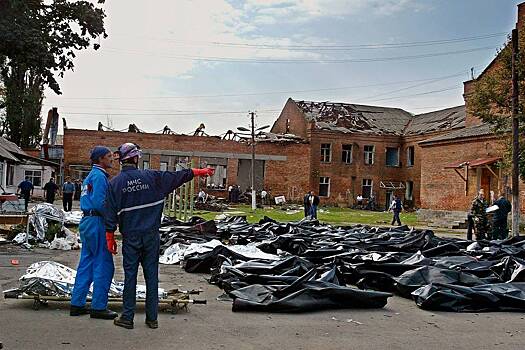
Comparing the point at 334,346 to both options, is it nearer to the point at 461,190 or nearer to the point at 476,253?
the point at 476,253

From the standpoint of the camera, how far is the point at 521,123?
24.1 m

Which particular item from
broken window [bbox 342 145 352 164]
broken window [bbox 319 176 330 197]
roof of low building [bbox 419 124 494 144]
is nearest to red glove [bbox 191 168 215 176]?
roof of low building [bbox 419 124 494 144]

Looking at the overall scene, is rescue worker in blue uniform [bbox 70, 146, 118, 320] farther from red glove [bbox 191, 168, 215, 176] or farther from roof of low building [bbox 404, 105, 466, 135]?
roof of low building [bbox 404, 105, 466, 135]

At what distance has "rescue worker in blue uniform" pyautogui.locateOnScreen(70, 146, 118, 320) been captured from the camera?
640 centimetres

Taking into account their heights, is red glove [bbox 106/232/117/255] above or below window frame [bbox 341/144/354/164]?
below

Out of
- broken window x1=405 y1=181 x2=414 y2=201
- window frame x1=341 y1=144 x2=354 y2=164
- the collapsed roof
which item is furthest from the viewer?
broken window x1=405 y1=181 x2=414 y2=201

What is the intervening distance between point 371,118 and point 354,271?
5206cm

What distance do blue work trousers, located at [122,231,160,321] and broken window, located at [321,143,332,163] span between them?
4925cm

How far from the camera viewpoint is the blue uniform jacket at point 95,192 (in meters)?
6.59

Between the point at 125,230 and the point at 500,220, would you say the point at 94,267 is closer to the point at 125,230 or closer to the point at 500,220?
the point at 125,230

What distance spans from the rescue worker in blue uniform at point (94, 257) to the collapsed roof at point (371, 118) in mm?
48734

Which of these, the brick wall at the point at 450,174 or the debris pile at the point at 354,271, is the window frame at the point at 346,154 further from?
the debris pile at the point at 354,271

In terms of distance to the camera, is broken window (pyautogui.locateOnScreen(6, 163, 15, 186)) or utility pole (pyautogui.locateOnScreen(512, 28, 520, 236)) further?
broken window (pyautogui.locateOnScreen(6, 163, 15, 186))

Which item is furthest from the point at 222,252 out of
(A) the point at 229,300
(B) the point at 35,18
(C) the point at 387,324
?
(B) the point at 35,18
